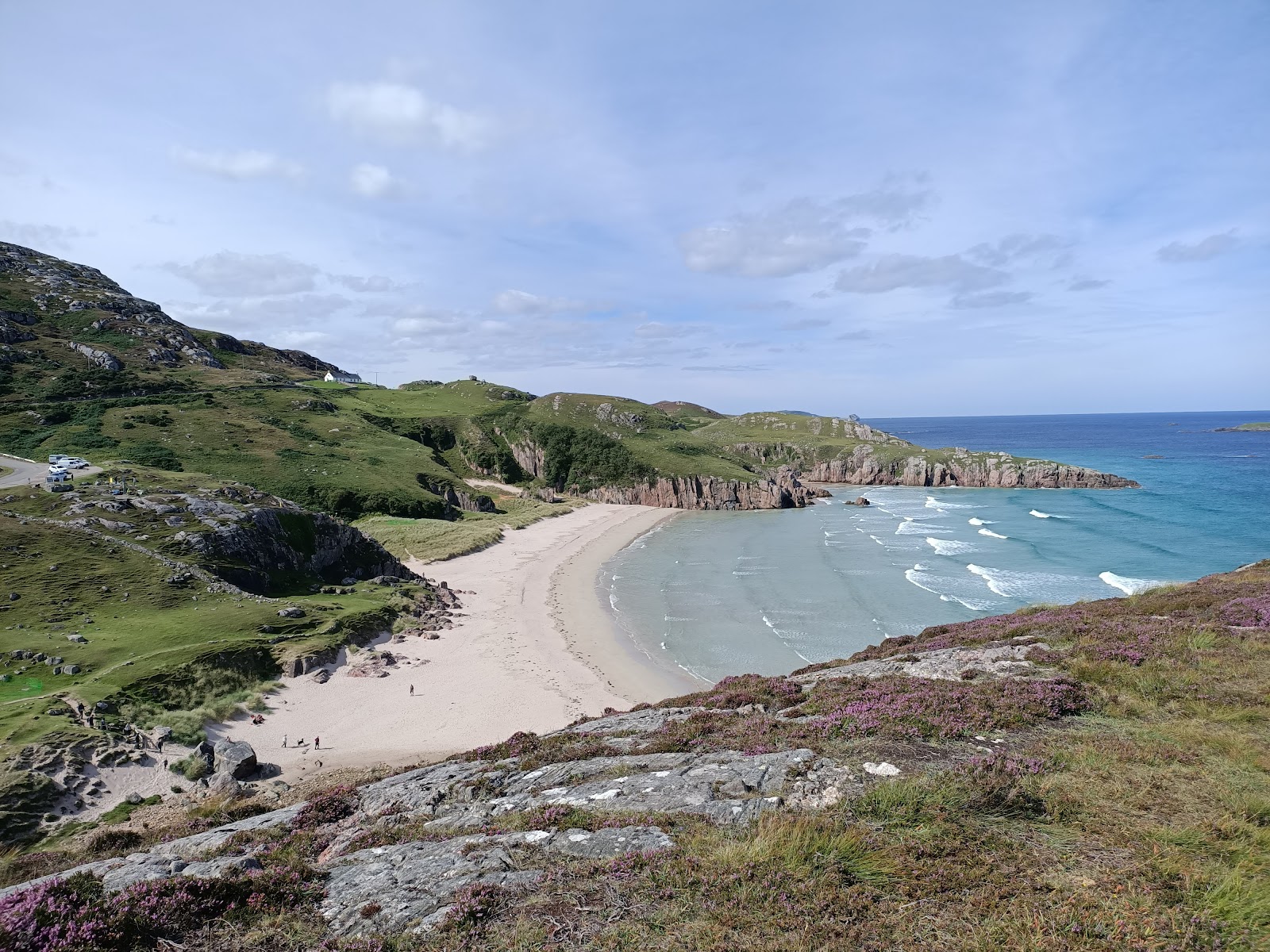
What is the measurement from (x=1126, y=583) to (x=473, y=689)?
54365 millimetres

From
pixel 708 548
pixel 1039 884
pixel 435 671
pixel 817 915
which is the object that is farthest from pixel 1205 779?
pixel 708 548

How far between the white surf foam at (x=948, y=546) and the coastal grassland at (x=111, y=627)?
196ft

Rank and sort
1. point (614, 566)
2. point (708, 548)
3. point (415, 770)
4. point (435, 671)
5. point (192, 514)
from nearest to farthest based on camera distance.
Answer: point (415, 770) → point (435, 671) → point (192, 514) → point (614, 566) → point (708, 548)

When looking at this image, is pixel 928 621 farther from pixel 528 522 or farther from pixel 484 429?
pixel 484 429

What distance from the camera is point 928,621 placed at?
41.5 metres

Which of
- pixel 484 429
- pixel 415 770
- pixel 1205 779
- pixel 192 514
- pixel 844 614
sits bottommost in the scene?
pixel 844 614

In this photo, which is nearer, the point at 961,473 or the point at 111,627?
the point at 111,627

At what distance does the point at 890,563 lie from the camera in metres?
60.8

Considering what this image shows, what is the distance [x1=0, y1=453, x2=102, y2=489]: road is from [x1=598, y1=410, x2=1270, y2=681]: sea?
146 ft

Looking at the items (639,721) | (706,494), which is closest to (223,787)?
(639,721)

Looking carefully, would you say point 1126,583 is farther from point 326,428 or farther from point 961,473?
point 326,428

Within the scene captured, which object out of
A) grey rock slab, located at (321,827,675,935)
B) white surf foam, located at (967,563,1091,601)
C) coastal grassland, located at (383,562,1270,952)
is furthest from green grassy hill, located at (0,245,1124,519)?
coastal grassland, located at (383,562,1270,952)

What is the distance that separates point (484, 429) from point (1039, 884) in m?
131

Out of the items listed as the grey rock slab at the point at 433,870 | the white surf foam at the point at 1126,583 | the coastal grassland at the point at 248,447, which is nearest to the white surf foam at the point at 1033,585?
the white surf foam at the point at 1126,583
